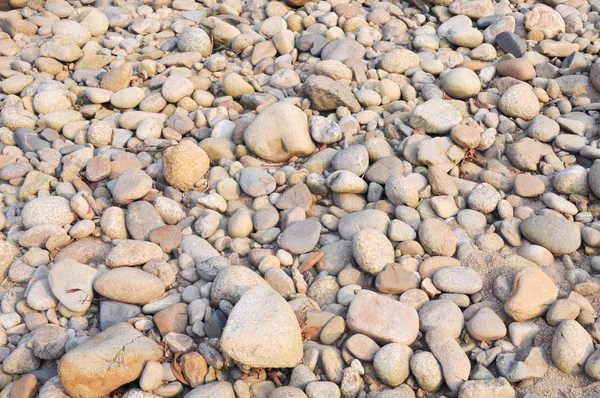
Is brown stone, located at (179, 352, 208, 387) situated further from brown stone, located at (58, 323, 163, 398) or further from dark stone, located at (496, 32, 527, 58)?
dark stone, located at (496, 32, 527, 58)

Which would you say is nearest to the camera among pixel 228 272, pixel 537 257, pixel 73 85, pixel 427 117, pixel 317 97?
pixel 228 272

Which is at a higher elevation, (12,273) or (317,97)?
(317,97)

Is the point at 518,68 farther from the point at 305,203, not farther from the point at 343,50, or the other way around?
the point at 305,203

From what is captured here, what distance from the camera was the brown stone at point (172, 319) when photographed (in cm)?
280

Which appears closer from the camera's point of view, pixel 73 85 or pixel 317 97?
pixel 317 97

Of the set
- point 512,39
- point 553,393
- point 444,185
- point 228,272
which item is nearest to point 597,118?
point 512,39

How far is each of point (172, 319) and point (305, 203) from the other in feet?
3.75

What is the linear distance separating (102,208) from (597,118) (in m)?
3.46

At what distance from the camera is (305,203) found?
3570 mm

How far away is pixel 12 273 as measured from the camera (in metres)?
3.20

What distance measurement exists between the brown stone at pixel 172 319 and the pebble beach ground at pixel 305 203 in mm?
10

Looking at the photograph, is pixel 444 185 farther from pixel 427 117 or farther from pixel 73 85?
pixel 73 85

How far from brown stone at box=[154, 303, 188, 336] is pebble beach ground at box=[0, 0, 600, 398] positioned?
10 mm

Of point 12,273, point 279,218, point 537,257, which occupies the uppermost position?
point 537,257
